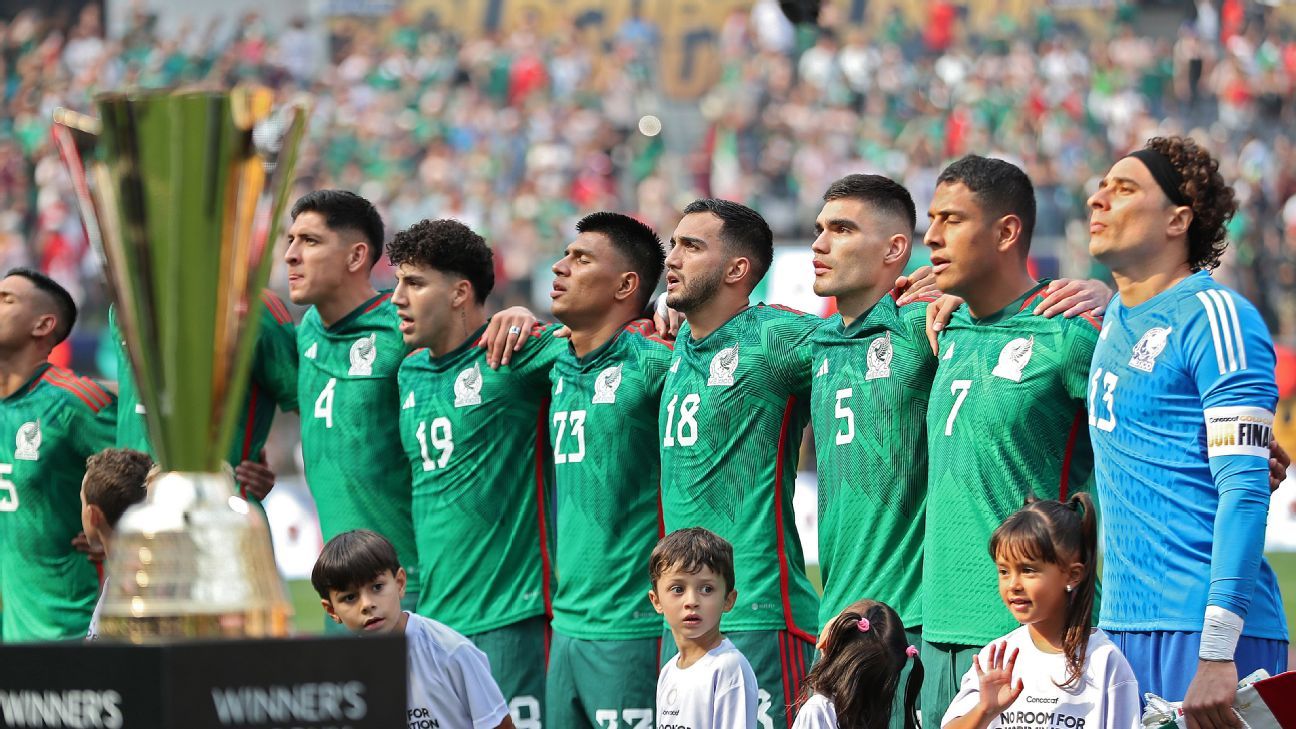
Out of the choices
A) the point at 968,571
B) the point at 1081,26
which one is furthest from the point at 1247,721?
the point at 1081,26

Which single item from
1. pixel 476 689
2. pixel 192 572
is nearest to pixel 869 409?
pixel 476 689

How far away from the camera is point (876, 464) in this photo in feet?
18.1

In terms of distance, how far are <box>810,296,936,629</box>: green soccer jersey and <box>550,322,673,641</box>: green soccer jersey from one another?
0.83m

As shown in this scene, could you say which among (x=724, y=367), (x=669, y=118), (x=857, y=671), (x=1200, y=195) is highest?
(x=669, y=118)

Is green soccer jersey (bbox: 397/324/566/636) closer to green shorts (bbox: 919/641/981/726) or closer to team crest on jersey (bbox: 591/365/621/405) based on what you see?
team crest on jersey (bbox: 591/365/621/405)

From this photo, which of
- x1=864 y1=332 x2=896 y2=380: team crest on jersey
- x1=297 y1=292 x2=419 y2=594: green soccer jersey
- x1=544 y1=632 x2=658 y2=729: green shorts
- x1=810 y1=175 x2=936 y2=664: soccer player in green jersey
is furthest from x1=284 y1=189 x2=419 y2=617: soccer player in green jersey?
x1=864 y1=332 x2=896 y2=380: team crest on jersey

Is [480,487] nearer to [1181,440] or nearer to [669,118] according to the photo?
[1181,440]

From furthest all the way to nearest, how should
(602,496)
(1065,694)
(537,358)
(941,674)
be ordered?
(537,358)
(602,496)
(941,674)
(1065,694)

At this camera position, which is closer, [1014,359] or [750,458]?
[1014,359]

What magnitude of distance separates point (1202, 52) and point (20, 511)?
2028cm

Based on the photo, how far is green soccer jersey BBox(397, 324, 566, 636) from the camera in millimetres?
6531

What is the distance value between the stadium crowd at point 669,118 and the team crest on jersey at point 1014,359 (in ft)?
49.7

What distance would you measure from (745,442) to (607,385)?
2.13 ft

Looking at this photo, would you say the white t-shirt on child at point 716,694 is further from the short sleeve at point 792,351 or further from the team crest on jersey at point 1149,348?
the team crest on jersey at point 1149,348
